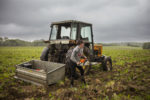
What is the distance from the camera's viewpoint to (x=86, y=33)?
22.8 ft

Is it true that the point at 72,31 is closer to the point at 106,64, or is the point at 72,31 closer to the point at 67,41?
the point at 67,41

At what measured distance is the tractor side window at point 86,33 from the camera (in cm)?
665

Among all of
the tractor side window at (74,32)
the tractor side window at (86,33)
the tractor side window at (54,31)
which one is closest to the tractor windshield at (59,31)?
the tractor side window at (54,31)

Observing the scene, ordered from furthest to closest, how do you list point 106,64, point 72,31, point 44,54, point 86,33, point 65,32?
1. point 106,64
2. point 86,33
3. point 65,32
4. point 44,54
5. point 72,31

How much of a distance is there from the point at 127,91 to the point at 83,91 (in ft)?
4.90

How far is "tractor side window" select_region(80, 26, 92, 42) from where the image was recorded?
21.8 ft

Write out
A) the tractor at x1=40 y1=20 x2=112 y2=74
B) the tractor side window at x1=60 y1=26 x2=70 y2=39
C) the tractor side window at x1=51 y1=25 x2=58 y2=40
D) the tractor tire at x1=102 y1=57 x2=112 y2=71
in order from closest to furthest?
1. the tractor at x1=40 y1=20 x2=112 y2=74
2. the tractor side window at x1=60 y1=26 x2=70 y2=39
3. the tractor side window at x1=51 y1=25 x2=58 y2=40
4. the tractor tire at x1=102 y1=57 x2=112 y2=71

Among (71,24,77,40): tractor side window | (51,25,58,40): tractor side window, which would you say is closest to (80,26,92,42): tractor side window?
(71,24,77,40): tractor side window

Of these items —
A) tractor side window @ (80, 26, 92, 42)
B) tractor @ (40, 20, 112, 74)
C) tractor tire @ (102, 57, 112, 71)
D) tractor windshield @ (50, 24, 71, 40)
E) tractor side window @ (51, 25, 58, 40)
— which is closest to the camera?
tractor @ (40, 20, 112, 74)

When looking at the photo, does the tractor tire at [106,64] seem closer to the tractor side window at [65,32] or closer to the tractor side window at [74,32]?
the tractor side window at [74,32]

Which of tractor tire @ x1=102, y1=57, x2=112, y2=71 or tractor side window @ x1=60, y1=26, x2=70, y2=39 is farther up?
tractor side window @ x1=60, y1=26, x2=70, y2=39

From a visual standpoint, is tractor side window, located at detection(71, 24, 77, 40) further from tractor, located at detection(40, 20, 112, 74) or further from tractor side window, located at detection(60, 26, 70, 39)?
tractor side window, located at detection(60, 26, 70, 39)

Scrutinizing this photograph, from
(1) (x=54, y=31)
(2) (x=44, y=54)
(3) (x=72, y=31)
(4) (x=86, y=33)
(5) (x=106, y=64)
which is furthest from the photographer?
(5) (x=106, y=64)

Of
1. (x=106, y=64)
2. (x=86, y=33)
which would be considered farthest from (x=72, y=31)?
(x=106, y=64)
